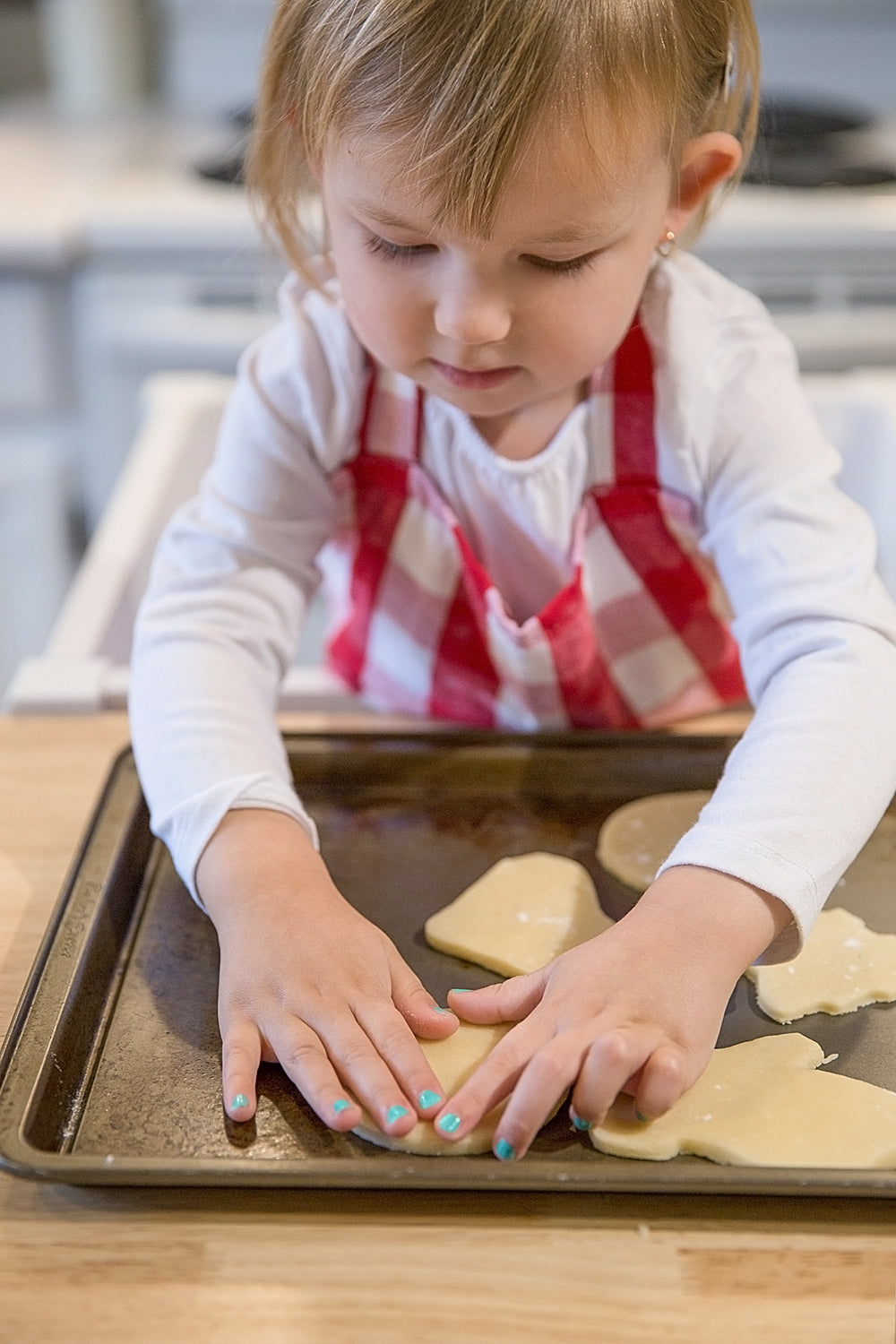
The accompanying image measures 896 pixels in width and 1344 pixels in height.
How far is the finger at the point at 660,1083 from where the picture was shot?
20.0 inches

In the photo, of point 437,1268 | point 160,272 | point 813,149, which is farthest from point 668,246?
point 813,149

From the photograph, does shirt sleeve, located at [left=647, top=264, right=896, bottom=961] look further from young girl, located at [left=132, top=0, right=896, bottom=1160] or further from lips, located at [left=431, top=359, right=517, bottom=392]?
lips, located at [left=431, top=359, right=517, bottom=392]

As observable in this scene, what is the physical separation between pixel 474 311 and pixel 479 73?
0.10 meters

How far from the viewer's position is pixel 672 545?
2.73 ft

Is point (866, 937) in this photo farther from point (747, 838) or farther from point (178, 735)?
point (178, 735)

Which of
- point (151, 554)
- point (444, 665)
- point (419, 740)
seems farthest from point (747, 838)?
point (151, 554)

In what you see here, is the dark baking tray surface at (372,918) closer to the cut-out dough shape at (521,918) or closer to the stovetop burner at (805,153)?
the cut-out dough shape at (521,918)

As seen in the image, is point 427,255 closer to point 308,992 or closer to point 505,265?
point 505,265

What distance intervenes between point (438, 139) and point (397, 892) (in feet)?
1.10

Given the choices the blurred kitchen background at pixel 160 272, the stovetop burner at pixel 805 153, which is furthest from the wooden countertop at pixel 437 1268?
the stovetop burner at pixel 805 153

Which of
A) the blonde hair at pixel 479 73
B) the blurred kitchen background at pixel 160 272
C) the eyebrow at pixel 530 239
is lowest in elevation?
the blurred kitchen background at pixel 160 272

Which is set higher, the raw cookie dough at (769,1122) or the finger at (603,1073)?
the finger at (603,1073)

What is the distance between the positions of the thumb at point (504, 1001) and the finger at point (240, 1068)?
0.08m

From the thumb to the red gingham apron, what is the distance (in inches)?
11.8
